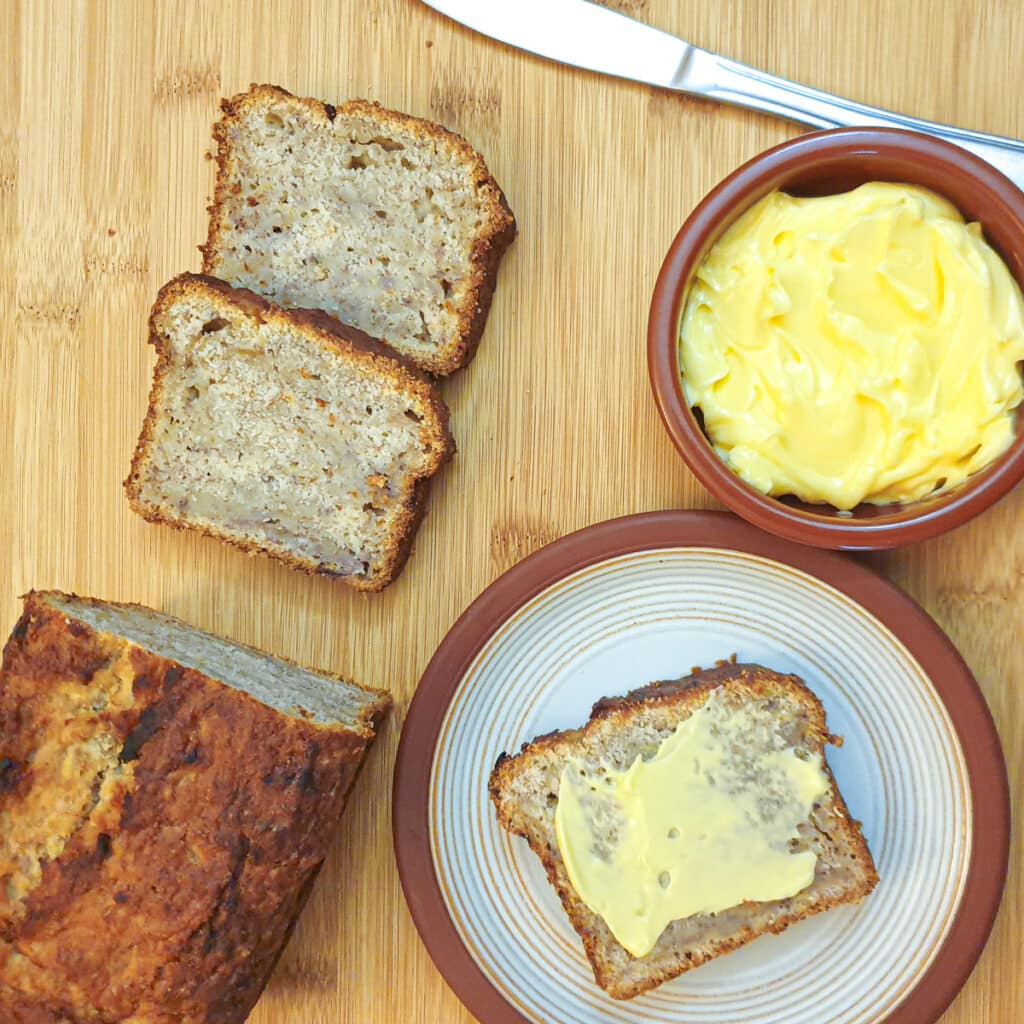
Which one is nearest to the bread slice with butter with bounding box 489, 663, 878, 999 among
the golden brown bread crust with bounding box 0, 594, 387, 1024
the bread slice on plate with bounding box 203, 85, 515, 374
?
the golden brown bread crust with bounding box 0, 594, 387, 1024

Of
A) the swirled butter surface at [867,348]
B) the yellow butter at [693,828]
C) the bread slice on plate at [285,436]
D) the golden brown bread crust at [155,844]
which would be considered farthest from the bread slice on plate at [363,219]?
the yellow butter at [693,828]

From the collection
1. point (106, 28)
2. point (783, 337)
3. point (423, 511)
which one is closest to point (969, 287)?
point (783, 337)

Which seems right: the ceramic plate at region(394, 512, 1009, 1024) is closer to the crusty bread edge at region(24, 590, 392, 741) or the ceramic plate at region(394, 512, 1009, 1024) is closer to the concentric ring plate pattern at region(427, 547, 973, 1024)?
the concentric ring plate pattern at region(427, 547, 973, 1024)

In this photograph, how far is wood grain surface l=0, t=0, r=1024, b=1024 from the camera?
271 cm

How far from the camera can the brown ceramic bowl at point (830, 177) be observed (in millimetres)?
2340

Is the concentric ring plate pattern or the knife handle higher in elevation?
the knife handle

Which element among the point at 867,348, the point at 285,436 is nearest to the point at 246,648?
the point at 285,436

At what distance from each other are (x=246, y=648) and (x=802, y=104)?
78.7 inches

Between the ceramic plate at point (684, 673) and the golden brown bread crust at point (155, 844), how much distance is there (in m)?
0.43

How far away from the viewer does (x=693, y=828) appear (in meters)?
2.40

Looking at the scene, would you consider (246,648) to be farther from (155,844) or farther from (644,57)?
(644,57)

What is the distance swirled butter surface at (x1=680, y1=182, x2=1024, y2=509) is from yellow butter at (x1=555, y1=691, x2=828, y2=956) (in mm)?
618

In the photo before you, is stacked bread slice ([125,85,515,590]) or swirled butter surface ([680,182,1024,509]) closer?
swirled butter surface ([680,182,1024,509])

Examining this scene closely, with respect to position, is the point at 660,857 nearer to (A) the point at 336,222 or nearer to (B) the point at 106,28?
(A) the point at 336,222
